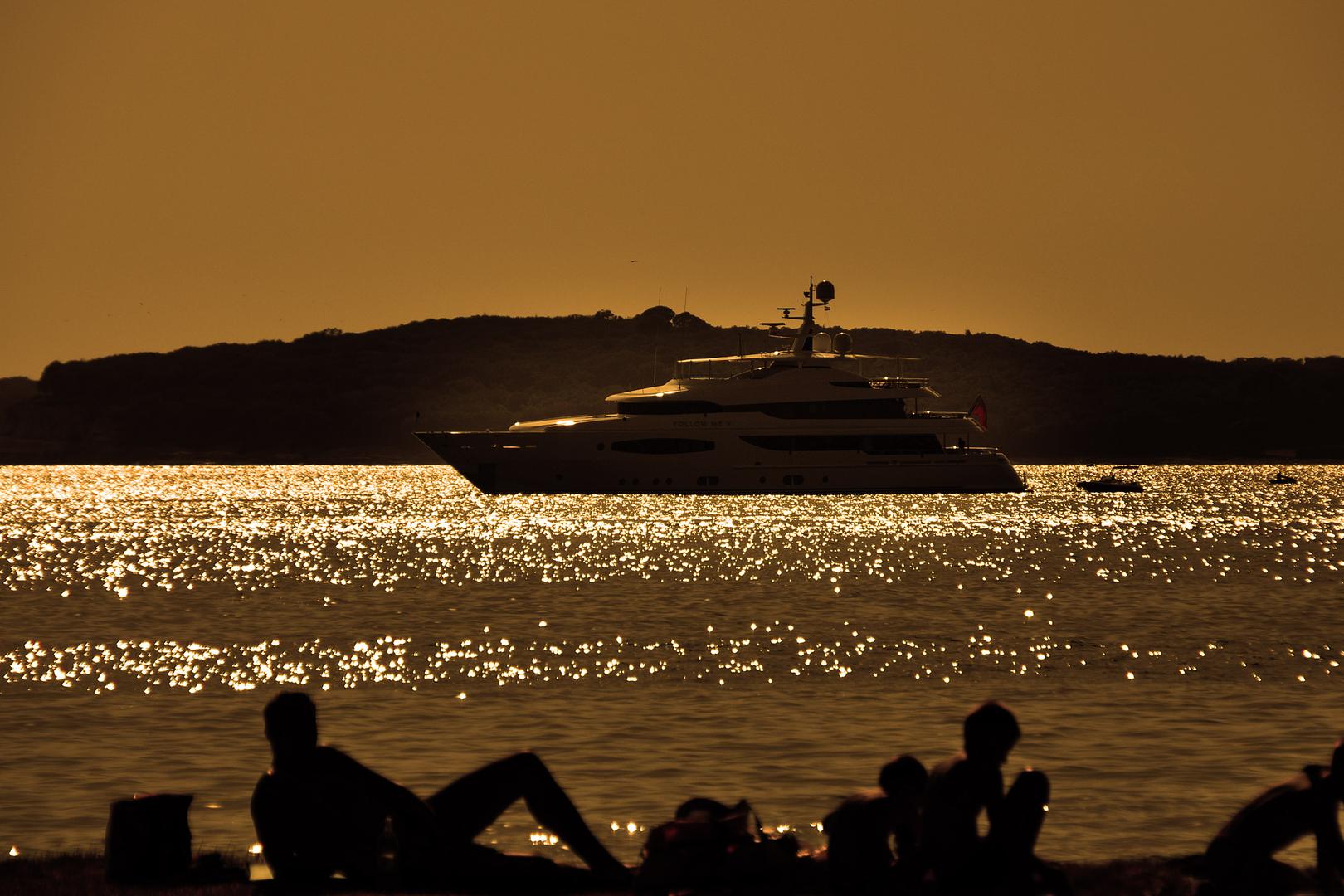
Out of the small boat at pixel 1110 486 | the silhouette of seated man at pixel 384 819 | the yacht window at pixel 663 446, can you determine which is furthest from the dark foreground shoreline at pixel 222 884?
the small boat at pixel 1110 486

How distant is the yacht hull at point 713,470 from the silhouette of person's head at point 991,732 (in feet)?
225

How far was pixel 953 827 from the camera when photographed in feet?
23.9

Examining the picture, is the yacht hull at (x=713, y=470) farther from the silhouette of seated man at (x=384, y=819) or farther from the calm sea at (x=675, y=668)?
the silhouette of seated man at (x=384, y=819)

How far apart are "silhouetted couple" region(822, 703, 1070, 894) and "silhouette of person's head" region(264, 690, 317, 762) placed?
7.73ft

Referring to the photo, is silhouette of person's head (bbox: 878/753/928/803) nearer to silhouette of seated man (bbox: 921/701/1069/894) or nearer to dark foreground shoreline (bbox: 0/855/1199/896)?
silhouette of seated man (bbox: 921/701/1069/894)

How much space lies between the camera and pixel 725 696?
60.4 feet

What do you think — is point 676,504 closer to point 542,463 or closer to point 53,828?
point 542,463

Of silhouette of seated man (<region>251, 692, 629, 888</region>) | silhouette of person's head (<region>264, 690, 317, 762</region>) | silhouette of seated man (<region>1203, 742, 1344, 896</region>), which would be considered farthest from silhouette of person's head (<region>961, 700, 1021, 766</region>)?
silhouette of person's head (<region>264, 690, 317, 762</region>)

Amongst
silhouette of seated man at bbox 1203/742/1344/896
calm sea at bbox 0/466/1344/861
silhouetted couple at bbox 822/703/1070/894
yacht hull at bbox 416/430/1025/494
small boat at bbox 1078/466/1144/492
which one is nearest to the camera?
silhouetted couple at bbox 822/703/1070/894

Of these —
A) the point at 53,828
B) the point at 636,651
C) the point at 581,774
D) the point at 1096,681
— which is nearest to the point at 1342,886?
the point at 581,774

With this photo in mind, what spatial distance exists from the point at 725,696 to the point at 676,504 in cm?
7671

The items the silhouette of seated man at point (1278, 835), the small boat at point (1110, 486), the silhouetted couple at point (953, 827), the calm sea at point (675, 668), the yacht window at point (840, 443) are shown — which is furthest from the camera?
the small boat at point (1110, 486)

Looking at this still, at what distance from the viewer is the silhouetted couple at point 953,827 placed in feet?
23.4

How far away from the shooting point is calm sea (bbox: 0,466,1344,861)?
1264 centimetres
